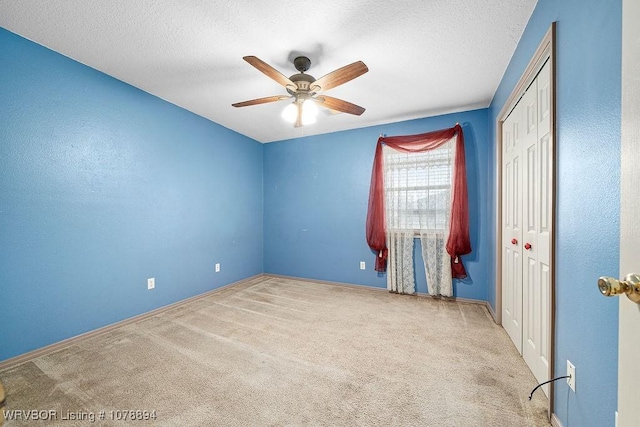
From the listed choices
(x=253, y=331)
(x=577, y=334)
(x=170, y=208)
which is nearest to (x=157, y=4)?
(x=170, y=208)

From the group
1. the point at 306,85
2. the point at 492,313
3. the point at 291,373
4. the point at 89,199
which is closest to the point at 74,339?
the point at 89,199

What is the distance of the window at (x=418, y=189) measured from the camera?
3.13 metres

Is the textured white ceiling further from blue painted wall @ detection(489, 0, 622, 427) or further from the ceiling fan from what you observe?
blue painted wall @ detection(489, 0, 622, 427)

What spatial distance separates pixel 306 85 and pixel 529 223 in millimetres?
1943

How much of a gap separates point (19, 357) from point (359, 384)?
245cm

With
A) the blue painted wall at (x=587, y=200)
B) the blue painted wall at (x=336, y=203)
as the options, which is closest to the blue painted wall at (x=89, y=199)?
the blue painted wall at (x=336, y=203)

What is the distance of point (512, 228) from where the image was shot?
2.10 metres

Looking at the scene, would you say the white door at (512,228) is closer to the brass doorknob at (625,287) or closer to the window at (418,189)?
the window at (418,189)

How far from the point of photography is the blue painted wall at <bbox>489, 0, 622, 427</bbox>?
0.86 m

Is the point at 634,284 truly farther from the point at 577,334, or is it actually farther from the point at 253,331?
the point at 253,331

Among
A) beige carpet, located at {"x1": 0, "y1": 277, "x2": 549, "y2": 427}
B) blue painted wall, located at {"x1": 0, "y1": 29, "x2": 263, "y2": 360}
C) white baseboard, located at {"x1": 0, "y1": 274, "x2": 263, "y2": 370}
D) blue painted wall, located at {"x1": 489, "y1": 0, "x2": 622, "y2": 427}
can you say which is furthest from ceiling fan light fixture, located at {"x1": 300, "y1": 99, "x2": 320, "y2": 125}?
white baseboard, located at {"x1": 0, "y1": 274, "x2": 263, "y2": 370}

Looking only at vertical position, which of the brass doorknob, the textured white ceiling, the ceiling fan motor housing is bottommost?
the brass doorknob

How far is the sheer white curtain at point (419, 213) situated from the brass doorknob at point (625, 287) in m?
2.76

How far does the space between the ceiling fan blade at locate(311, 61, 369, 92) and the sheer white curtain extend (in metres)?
1.78
